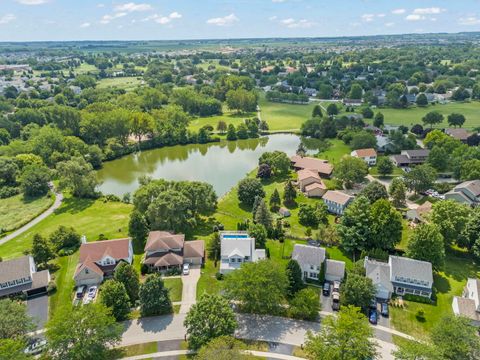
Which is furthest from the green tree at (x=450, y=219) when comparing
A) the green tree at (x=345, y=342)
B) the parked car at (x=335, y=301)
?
the green tree at (x=345, y=342)

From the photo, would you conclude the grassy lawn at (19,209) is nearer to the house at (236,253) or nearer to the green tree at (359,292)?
the house at (236,253)

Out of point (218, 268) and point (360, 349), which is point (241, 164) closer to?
point (218, 268)

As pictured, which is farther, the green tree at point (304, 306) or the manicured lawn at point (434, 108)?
the manicured lawn at point (434, 108)

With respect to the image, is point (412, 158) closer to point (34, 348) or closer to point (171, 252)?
point (171, 252)

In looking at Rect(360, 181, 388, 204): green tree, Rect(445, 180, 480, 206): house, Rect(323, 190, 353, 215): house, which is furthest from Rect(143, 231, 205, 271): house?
Rect(445, 180, 480, 206): house

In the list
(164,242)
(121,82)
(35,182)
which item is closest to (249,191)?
(164,242)

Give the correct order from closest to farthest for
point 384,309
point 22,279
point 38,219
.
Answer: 1. point 384,309
2. point 22,279
3. point 38,219

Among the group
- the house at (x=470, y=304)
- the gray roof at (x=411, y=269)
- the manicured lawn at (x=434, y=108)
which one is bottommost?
the house at (x=470, y=304)
